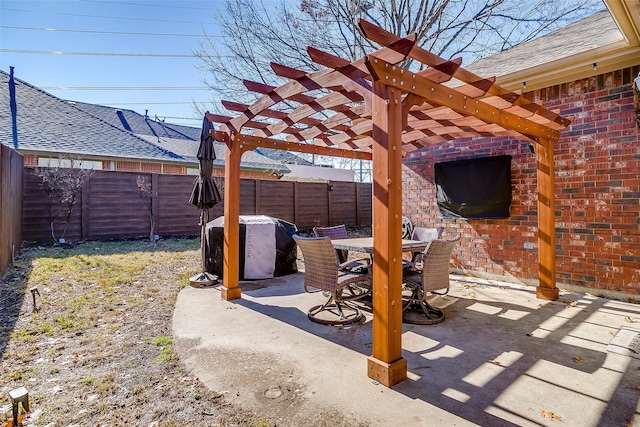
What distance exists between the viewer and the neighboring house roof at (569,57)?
398 cm

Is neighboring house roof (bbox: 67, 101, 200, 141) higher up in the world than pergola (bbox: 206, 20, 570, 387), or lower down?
higher up

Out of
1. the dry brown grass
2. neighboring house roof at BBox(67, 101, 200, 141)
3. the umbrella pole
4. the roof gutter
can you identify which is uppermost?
neighboring house roof at BBox(67, 101, 200, 141)

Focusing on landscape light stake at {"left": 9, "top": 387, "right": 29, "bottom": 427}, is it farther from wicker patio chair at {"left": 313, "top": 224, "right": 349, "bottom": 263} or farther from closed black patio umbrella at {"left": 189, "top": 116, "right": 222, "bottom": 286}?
wicker patio chair at {"left": 313, "top": 224, "right": 349, "bottom": 263}

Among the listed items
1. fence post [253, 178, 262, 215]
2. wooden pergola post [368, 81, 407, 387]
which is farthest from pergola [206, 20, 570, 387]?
fence post [253, 178, 262, 215]

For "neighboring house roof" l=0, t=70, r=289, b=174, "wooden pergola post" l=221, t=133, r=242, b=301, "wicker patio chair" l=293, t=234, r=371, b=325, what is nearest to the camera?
"wicker patio chair" l=293, t=234, r=371, b=325


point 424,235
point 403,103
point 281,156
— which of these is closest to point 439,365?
point 403,103

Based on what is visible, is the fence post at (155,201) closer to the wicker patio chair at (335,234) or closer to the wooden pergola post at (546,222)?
the wicker patio chair at (335,234)

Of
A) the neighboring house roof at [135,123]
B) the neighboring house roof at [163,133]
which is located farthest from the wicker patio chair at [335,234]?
the neighboring house roof at [135,123]

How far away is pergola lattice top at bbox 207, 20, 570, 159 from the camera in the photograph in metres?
2.52

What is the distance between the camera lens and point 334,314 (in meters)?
3.90

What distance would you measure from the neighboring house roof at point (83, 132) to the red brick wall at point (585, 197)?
10.2 metres

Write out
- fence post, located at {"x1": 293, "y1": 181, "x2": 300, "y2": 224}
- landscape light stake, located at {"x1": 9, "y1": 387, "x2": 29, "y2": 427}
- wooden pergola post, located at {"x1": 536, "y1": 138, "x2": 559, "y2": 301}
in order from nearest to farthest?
landscape light stake, located at {"x1": 9, "y1": 387, "x2": 29, "y2": 427} < wooden pergola post, located at {"x1": 536, "y1": 138, "x2": 559, "y2": 301} < fence post, located at {"x1": 293, "y1": 181, "x2": 300, "y2": 224}

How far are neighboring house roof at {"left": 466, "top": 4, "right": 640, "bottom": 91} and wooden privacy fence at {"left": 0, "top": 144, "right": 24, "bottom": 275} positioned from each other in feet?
25.1

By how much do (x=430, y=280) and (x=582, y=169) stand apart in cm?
292
